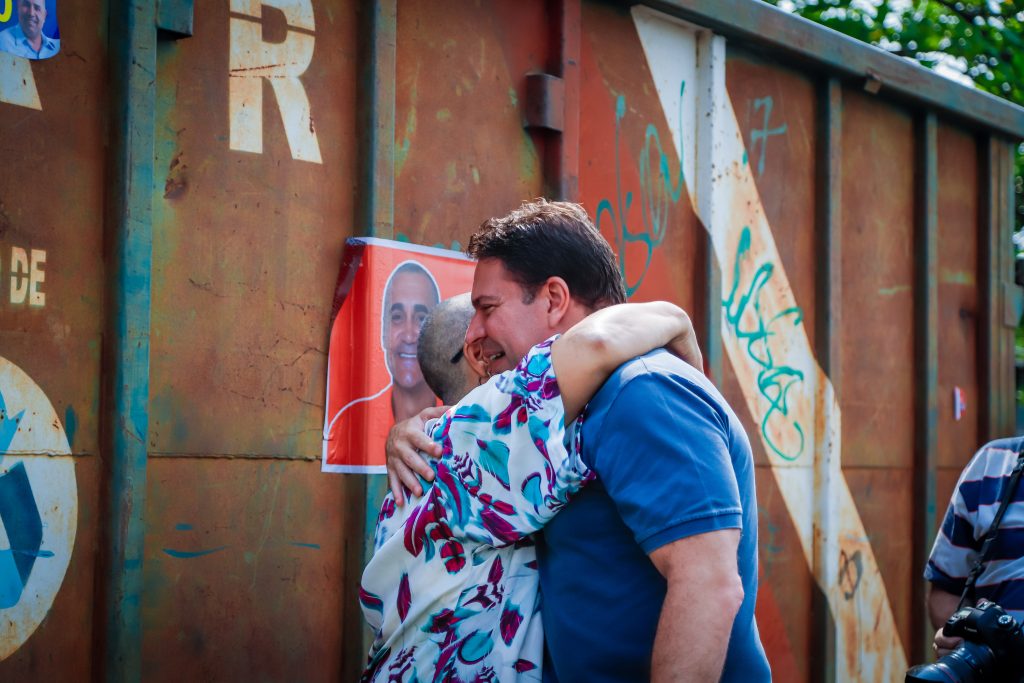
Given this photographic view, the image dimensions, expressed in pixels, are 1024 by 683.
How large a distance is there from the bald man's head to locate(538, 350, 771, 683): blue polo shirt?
26.0 inches

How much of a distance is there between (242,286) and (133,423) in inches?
16.2

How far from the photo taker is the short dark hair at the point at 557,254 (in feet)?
6.13

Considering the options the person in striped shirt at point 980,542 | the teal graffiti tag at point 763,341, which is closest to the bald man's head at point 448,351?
the person in striped shirt at point 980,542

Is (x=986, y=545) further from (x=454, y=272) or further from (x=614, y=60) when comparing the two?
(x=614, y=60)

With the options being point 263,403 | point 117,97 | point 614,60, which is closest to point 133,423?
point 263,403

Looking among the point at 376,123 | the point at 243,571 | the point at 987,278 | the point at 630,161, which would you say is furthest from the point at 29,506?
the point at 987,278

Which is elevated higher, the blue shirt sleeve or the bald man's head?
the bald man's head

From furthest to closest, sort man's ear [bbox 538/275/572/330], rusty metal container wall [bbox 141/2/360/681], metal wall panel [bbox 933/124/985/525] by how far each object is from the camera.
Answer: metal wall panel [bbox 933/124/985/525] < rusty metal container wall [bbox 141/2/360/681] < man's ear [bbox 538/275/572/330]

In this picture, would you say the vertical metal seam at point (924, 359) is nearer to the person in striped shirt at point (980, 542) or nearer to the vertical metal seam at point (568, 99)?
the person in striped shirt at point (980, 542)

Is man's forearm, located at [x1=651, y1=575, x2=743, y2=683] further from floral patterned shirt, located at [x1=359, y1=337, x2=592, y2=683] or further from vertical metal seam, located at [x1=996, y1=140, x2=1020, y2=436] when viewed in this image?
vertical metal seam, located at [x1=996, y1=140, x2=1020, y2=436]

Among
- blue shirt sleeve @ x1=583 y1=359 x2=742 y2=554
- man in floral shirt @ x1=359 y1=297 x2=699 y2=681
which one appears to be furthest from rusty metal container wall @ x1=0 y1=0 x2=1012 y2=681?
blue shirt sleeve @ x1=583 y1=359 x2=742 y2=554

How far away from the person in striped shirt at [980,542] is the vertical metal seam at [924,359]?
168 cm

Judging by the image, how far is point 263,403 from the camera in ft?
8.18

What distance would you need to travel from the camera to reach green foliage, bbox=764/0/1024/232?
8.29 m
